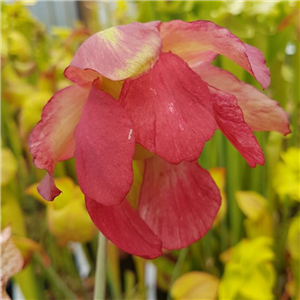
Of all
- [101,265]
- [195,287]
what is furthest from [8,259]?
[195,287]

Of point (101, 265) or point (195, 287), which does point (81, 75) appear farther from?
point (195, 287)

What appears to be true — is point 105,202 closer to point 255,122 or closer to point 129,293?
point 255,122

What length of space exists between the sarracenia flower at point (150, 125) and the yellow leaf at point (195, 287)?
0.13m

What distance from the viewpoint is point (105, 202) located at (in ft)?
0.39

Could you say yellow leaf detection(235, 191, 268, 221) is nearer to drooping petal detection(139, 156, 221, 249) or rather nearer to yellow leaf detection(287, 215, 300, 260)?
yellow leaf detection(287, 215, 300, 260)

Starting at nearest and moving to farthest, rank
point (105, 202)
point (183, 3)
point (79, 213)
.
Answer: point (105, 202) → point (79, 213) → point (183, 3)

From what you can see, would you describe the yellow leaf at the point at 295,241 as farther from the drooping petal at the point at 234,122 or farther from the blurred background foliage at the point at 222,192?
the drooping petal at the point at 234,122

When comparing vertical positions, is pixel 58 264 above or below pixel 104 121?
below

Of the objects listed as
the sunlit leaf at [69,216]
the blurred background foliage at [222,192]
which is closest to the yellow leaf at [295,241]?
the blurred background foliage at [222,192]

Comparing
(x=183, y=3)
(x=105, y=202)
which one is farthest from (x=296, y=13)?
(x=105, y=202)

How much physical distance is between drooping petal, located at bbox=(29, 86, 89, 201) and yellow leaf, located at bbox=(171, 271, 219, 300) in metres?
0.16

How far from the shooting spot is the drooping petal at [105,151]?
0.39 feet

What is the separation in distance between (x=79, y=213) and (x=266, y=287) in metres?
0.14

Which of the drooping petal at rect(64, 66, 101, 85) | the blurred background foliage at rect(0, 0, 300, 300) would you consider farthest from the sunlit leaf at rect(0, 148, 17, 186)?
the drooping petal at rect(64, 66, 101, 85)
